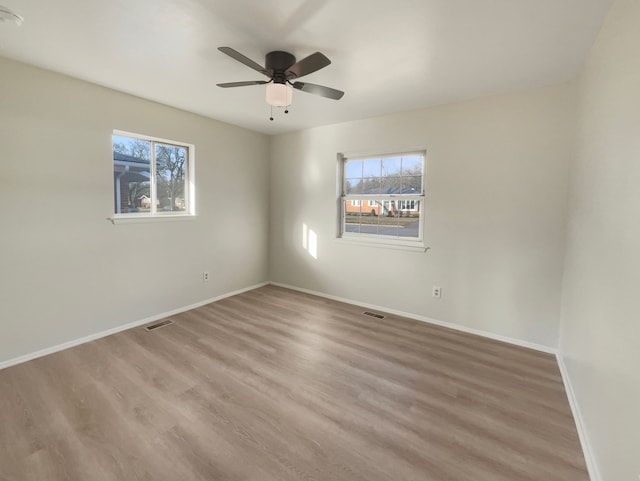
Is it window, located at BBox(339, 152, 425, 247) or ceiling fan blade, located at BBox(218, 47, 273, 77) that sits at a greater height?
ceiling fan blade, located at BBox(218, 47, 273, 77)

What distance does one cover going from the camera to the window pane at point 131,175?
121 inches

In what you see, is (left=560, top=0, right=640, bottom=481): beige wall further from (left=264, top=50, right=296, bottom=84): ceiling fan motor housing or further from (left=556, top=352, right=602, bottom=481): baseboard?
(left=264, top=50, right=296, bottom=84): ceiling fan motor housing

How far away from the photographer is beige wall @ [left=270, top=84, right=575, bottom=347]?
8.87 ft

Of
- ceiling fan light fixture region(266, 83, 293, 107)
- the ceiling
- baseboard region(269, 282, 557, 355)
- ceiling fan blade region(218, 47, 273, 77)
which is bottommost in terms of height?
baseboard region(269, 282, 557, 355)

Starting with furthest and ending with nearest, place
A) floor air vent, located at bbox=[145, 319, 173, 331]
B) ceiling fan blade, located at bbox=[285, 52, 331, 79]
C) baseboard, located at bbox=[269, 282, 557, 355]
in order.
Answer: floor air vent, located at bbox=[145, 319, 173, 331]
baseboard, located at bbox=[269, 282, 557, 355]
ceiling fan blade, located at bbox=[285, 52, 331, 79]

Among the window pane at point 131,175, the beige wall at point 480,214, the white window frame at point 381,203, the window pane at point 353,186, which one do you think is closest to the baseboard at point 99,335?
the window pane at point 131,175

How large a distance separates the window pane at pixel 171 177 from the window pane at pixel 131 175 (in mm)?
130

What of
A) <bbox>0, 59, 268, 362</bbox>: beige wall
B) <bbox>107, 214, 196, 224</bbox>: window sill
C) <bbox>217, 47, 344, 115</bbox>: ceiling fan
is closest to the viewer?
<bbox>217, 47, 344, 115</bbox>: ceiling fan

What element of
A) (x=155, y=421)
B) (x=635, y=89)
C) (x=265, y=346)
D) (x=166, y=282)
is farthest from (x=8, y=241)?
(x=635, y=89)

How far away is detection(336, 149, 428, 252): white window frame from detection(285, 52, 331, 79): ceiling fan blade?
6.23ft

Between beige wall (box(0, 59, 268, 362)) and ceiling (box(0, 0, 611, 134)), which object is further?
beige wall (box(0, 59, 268, 362))

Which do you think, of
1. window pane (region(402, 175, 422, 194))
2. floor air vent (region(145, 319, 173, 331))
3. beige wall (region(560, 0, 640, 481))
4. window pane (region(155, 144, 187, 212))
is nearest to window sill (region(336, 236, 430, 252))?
window pane (region(402, 175, 422, 194))

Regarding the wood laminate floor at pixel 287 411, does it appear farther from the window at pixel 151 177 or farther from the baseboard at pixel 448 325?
the window at pixel 151 177

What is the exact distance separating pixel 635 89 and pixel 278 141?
4.07 metres
